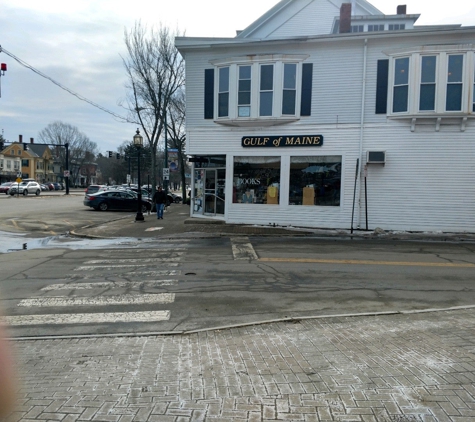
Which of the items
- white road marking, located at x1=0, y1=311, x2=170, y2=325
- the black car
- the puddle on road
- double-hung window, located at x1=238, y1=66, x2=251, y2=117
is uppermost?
double-hung window, located at x1=238, y1=66, x2=251, y2=117

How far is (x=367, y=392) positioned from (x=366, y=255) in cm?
832

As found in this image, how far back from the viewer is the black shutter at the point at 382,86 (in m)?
16.1

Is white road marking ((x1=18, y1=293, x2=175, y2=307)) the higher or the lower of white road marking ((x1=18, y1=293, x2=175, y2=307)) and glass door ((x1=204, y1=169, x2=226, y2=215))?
the lower

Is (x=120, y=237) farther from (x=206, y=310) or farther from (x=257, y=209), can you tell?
(x=206, y=310)

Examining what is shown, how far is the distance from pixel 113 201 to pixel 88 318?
916 inches

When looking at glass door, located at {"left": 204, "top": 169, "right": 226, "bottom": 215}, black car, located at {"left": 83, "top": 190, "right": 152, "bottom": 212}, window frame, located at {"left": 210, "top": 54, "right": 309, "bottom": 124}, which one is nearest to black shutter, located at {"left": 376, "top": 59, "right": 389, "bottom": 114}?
window frame, located at {"left": 210, "top": 54, "right": 309, "bottom": 124}

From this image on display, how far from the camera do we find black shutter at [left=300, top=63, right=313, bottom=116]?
16.7 metres

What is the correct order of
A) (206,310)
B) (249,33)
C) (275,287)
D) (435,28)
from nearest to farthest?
(206,310) → (275,287) → (435,28) → (249,33)

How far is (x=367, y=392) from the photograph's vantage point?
11.8ft

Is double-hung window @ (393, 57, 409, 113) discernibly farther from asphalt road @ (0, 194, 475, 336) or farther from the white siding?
asphalt road @ (0, 194, 475, 336)

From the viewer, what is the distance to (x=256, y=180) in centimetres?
1780

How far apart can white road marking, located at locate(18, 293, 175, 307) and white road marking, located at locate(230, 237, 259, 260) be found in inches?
159

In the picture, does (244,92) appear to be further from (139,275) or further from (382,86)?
(139,275)

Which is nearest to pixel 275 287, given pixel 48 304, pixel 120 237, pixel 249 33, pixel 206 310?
pixel 206 310
